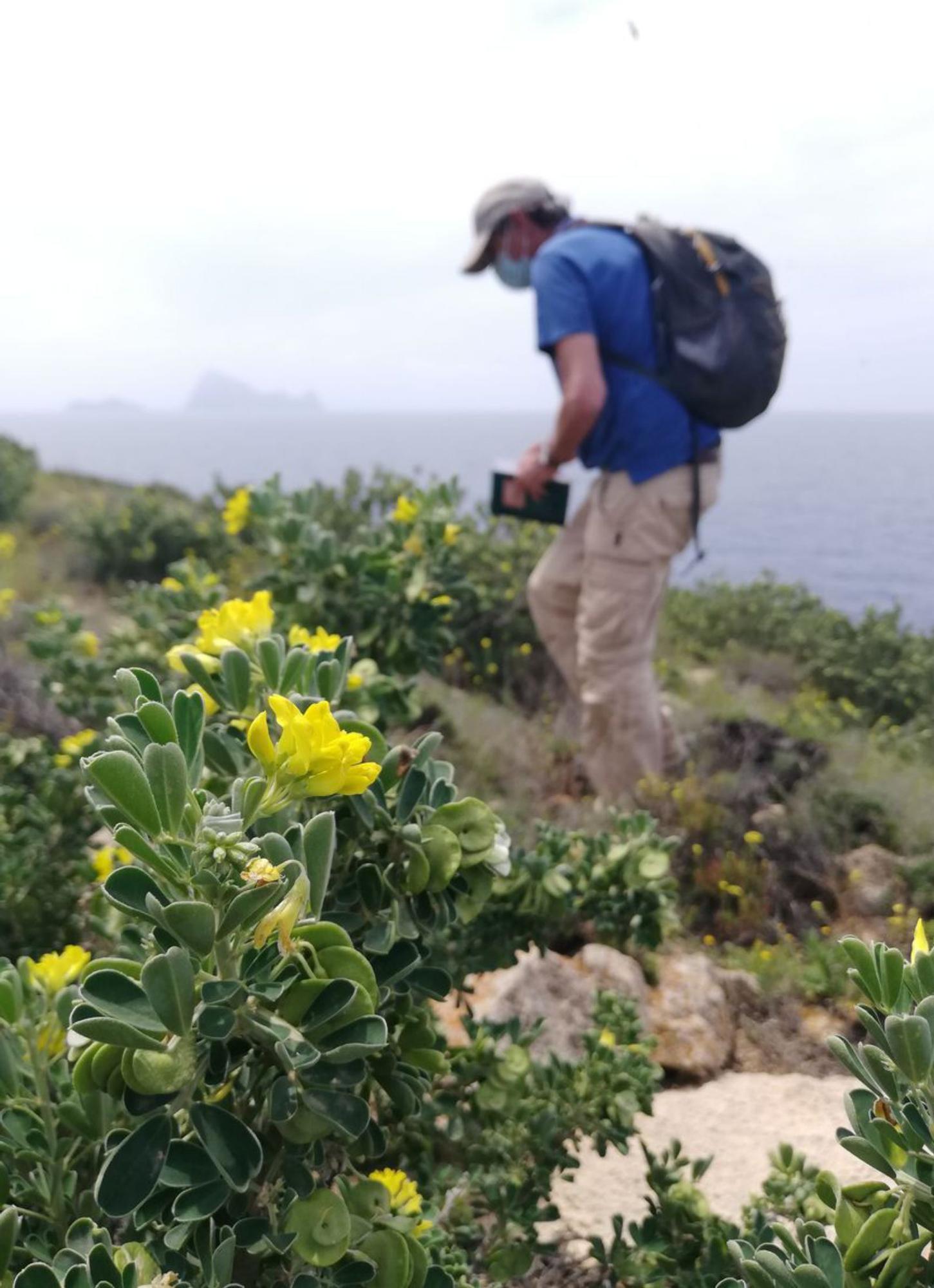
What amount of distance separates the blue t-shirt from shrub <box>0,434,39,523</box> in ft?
21.9

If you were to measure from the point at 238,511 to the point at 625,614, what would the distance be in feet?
5.02

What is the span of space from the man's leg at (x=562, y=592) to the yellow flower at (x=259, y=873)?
2.96 meters

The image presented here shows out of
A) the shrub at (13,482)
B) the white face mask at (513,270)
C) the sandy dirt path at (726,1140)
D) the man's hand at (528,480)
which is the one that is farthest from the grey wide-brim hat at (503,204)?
the shrub at (13,482)

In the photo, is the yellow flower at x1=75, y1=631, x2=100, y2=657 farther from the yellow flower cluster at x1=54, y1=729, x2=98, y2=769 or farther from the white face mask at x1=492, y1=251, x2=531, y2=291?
the white face mask at x1=492, y1=251, x2=531, y2=291

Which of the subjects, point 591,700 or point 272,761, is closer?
point 272,761

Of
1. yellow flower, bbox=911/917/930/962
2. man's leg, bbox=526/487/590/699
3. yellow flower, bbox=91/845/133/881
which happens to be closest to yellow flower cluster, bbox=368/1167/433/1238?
yellow flower, bbox=911/917/930/962

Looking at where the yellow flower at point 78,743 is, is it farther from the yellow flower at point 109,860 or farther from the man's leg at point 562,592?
the man's leg at point 562,592

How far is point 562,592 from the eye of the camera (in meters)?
3.74

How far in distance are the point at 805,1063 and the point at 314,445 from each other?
184 feet

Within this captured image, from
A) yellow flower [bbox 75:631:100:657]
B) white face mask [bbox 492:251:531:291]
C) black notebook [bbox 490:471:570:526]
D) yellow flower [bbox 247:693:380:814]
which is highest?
white face mask [bbox 492:251:531:291]

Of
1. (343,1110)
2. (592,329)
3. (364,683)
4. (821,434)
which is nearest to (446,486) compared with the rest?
(364,683)

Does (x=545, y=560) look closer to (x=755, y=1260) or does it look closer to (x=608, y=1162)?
(x=608, y=1162)

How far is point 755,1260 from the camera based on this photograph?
793 millimetres

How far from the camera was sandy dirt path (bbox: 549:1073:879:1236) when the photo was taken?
1.87 m
